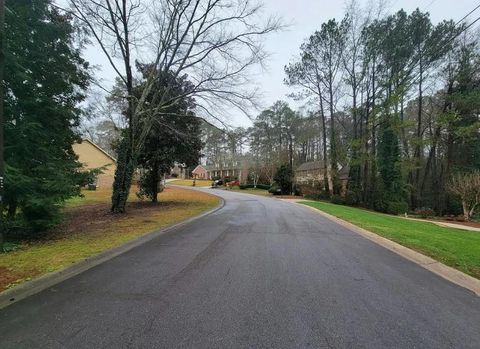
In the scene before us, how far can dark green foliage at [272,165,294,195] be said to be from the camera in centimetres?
3894

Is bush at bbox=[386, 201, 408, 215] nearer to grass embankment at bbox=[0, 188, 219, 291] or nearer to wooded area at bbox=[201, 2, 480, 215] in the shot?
wooded area at bbox=[201, 2, 480, 215]

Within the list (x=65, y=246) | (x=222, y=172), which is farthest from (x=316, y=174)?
(x=65, y=246)

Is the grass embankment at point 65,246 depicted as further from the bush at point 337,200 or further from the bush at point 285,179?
the bush at point 285,179

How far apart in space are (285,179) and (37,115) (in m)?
31.1

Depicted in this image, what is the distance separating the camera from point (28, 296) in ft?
15.1

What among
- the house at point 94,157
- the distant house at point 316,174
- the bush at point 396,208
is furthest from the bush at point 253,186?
the bush at point 396,208

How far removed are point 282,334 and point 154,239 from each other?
652 centimetres

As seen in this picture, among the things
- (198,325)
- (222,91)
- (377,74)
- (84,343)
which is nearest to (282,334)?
(198,325)

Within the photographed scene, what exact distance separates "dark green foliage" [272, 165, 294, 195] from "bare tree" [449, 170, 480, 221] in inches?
656

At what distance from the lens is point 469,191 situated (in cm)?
2628

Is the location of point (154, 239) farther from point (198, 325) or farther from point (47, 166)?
point (198, 325)

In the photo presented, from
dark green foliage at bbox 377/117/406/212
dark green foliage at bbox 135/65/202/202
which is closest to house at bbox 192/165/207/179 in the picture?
dark green foliage at bbox 377/117/406/212

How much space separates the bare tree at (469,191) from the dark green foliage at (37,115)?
28332mm

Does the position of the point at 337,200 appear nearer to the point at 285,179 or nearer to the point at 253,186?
the point at 285,179
